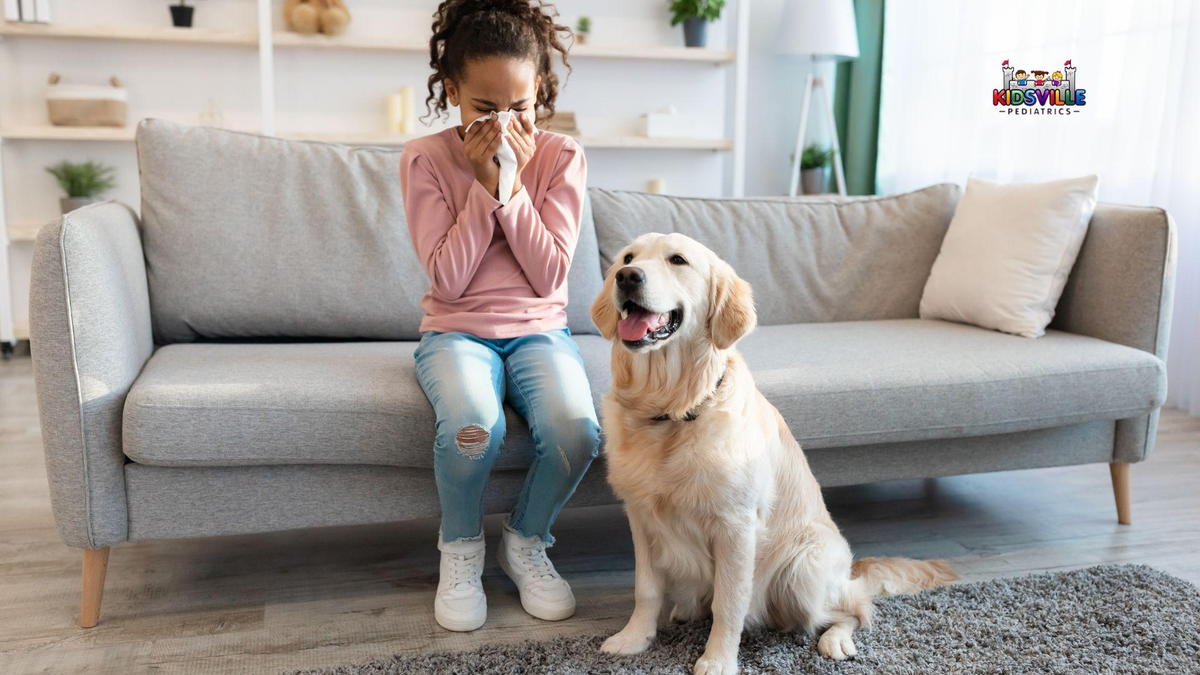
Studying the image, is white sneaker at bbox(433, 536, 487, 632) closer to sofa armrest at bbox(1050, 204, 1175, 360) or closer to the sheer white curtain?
sofa armrest at bbox(1050, 204, 1175, 360)

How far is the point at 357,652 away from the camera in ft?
5.35

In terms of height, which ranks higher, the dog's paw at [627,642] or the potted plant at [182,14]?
the potted plant at [182,14]

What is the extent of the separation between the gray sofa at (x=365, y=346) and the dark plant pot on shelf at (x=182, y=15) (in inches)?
95.9

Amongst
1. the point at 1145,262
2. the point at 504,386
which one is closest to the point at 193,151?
the point at 504,386

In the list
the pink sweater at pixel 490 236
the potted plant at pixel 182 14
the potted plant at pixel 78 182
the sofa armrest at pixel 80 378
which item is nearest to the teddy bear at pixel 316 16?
the potted plant at pixel 182 14

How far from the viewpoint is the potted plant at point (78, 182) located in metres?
4.26

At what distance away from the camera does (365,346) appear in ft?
7.14

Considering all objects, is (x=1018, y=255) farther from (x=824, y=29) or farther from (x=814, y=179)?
(x=814, y=179)

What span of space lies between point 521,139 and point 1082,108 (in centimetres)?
278

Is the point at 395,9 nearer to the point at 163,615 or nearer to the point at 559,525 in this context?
the point at 559,525

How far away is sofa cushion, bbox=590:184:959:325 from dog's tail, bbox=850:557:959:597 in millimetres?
901

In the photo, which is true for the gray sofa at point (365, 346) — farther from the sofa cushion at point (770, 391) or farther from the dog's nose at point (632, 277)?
the dog's nose at point (632, 277)

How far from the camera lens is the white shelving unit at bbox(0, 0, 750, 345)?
4164 millimetres

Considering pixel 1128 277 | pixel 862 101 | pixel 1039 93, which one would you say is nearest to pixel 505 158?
pixel 1128 277
